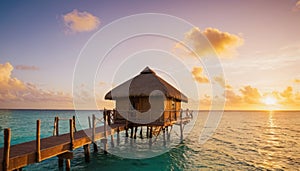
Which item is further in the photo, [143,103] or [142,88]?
[142,88]

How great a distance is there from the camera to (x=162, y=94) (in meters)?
17.4

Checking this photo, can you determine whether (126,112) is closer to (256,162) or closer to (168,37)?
(168,37)

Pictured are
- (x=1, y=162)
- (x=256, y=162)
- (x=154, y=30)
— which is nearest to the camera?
(x=1, y=162)

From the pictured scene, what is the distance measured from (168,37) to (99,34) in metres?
7.11

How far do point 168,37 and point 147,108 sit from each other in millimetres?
8126

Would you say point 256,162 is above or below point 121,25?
below

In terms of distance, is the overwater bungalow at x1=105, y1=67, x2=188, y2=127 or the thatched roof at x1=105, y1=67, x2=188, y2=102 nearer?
the overwater bungalow at x1=105, y1=67, x2=188, y2=127

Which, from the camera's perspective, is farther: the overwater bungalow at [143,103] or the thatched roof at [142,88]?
the thatched roof at [142,88]

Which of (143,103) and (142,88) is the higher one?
(142,88)

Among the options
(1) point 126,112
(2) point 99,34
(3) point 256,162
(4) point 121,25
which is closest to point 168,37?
(4) point 121,25

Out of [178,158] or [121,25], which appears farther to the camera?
[121,25]

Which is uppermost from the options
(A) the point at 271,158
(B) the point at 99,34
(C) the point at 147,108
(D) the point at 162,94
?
(B) the point at 99,34

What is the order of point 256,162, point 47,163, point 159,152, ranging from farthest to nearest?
point 159,152, point 256,162, point 47,163

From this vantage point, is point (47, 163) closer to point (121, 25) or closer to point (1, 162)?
point (1, 162)
